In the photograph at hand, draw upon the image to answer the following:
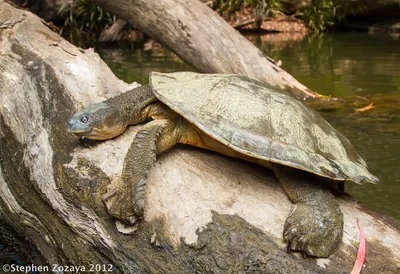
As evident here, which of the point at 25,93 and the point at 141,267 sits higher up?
the point at 25,93

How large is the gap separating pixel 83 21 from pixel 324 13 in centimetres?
807

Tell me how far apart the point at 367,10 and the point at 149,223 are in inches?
590

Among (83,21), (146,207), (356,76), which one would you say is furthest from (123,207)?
(83,21)

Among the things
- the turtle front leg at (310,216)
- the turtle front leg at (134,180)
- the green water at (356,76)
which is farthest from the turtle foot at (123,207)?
the green water at (356,76)

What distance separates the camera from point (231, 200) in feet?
7.43

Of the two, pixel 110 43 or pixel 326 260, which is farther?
pixel 110 43

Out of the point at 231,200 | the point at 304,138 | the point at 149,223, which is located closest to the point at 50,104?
the point at 149,223

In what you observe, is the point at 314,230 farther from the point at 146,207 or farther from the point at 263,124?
the point at 146,207

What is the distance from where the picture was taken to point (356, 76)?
7.82m

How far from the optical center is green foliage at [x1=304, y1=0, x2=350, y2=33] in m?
15.3

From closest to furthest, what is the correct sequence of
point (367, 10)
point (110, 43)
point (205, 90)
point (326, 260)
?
point (326, 260), point (205, 90), point (110, 43), point (367, 10)

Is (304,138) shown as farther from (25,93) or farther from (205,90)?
(25,93)

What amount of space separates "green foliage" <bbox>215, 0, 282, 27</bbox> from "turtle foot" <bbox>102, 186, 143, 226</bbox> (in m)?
14.3

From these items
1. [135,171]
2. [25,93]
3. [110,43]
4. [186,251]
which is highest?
[25,93]
